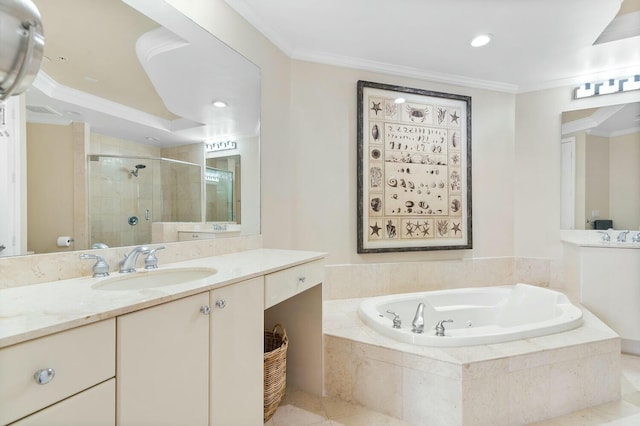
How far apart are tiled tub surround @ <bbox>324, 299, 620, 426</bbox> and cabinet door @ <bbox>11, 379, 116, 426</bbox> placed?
128cm

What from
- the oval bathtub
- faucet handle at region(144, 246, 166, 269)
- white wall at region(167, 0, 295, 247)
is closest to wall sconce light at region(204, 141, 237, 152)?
white wall at region(167, 0, 295, 247)

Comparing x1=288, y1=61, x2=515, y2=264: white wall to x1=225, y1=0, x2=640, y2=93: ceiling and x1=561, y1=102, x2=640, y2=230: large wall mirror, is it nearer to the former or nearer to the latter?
x1=225, y1=0, x2=640, y2=93: ceiling

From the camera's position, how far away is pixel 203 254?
1.62 m

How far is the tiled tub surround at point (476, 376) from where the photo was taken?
150cm

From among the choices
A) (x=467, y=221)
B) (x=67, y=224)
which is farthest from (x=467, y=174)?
(x=67, y=224)

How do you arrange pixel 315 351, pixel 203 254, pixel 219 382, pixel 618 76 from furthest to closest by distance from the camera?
pixel 618 76 < pixel 315 351 < pixel 203 254 < pixel 219 382

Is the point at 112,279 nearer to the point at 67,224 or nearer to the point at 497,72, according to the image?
the point at 67,224

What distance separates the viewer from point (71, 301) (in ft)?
2.58

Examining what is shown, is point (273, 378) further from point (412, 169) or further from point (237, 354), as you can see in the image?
point (412, 169)

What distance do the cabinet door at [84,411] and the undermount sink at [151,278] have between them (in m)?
0.41

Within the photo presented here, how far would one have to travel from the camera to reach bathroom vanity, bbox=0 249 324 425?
0.60 metres

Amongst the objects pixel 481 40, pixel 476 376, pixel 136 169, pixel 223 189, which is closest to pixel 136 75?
pixel 136 169

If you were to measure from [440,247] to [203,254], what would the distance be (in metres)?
2.03

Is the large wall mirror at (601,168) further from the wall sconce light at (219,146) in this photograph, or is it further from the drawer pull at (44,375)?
the drawer pull at (44,375)
